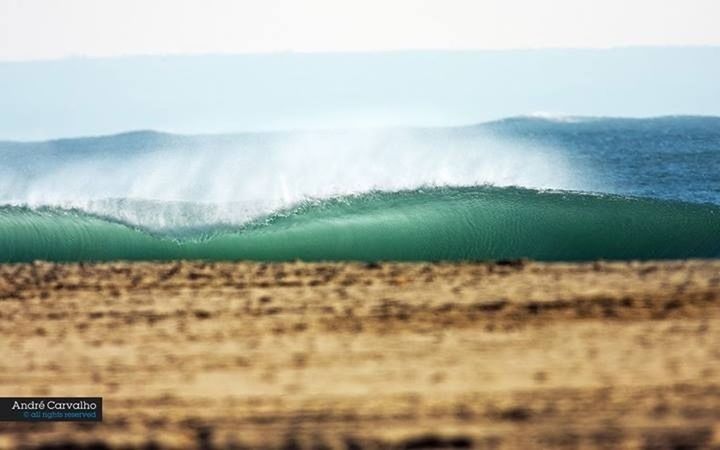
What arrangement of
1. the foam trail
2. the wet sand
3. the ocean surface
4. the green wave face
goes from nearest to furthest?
the wet sand, the green wave face, the ocean surface, the foam trail

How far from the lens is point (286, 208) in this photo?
12836mm

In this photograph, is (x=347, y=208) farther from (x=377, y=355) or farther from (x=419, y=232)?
(x=377, y=355)

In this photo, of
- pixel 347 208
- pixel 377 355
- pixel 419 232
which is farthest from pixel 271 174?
pixel 377 355

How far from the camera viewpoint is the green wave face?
10828 millimetres

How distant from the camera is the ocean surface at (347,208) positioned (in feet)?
36.2

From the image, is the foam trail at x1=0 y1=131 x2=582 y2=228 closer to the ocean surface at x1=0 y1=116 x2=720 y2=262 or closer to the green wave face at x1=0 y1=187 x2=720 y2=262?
the ocean surface at x1=0 y1=116 x2=720 y2=262

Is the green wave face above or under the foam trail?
under

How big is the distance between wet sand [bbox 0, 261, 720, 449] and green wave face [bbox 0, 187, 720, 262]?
2.89 metres

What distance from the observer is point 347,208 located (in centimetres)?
1291

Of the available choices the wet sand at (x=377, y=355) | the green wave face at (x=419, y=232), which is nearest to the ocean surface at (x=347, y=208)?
the green wave face at (x=419, y=232)

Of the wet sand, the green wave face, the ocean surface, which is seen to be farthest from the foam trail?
the wet sand

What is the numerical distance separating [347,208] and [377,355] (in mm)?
7468

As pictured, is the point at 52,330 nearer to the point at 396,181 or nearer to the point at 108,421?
the point at 108,421

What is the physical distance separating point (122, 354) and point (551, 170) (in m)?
15.1
